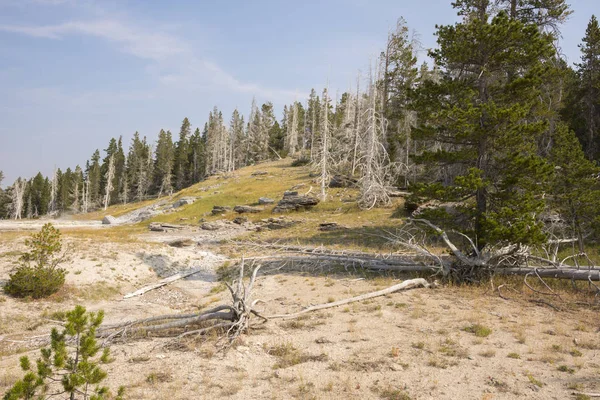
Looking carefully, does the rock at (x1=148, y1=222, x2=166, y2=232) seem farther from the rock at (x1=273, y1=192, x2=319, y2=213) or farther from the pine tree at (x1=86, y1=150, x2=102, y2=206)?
the pine tree at (x1=86, y1=150, x2=102, y2=206)

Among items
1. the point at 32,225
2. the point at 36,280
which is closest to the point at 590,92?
the point at 36,280

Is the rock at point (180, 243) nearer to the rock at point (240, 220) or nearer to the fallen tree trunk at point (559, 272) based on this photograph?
the rock at point (240, 220)

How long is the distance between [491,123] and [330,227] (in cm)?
1596

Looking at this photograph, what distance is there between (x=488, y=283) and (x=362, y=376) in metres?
8.85

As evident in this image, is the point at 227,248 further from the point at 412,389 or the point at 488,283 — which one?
the point at 412,389

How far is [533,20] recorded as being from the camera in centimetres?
2330

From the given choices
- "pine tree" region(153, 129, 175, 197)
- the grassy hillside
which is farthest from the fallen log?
"pine tree" region(153, 129, 175, 197)

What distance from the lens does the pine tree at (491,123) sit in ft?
44.0

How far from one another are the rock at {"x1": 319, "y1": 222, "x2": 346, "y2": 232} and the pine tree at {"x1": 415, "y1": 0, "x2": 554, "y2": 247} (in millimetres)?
12806

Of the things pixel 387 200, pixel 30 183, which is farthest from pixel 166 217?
pixel 30 183

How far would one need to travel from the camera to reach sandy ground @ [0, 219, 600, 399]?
693 centimetres

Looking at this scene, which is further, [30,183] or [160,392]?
[30,183]

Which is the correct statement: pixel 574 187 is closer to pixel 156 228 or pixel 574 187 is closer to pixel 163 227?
pixel 163 227

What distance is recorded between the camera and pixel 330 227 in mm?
28516
